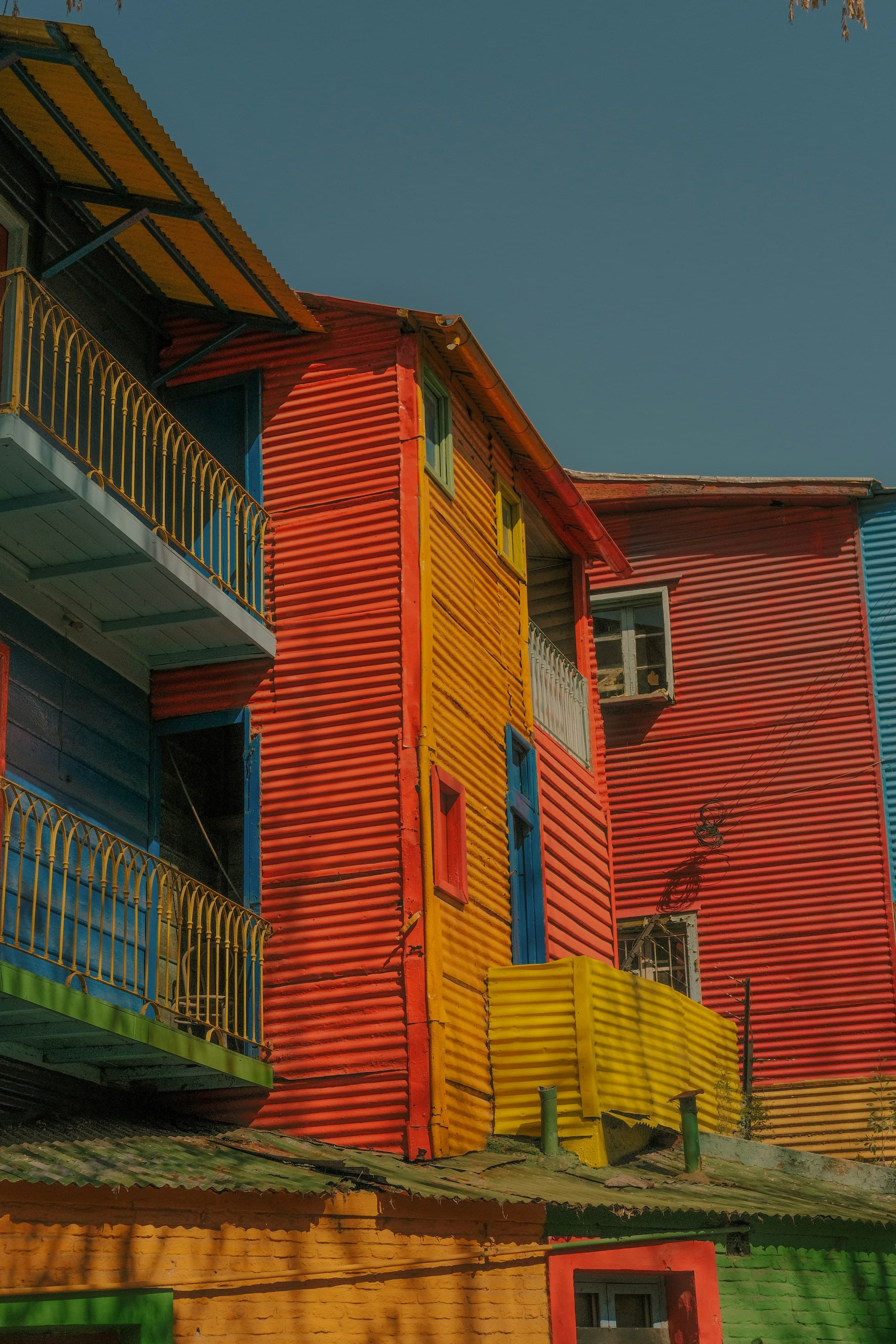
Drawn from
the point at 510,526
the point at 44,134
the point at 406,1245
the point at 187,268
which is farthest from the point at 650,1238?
the point at 44,134

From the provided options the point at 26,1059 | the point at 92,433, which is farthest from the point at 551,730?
the point at 26,1059

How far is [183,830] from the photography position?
1574cm

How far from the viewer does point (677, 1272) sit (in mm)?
12297

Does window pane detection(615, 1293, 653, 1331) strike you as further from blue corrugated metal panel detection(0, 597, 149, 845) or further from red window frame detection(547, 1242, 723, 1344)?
blue corrugated metal panel detection(0, 597, 149, 845)

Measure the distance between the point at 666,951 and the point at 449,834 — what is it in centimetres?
775

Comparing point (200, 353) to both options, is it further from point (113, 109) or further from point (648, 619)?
point (648, 619)

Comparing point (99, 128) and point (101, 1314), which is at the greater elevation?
point (99, 128)

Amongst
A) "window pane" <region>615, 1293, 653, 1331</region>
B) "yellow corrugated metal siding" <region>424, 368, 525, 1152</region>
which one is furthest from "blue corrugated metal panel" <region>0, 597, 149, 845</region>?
"window pane" <region>615, 1293, 653, 1331</region>

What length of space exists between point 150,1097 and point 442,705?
4.07 m

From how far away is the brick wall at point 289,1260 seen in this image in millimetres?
9211

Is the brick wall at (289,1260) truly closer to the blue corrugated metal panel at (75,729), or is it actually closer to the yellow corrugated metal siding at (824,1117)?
the blue corrugated metal panel at (75,729)

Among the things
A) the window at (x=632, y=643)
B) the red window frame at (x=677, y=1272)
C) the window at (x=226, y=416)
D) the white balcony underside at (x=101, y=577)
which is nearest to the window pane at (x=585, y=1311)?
the red window frame at (x=677, y=1272)

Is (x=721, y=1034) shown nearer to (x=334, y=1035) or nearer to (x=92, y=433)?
(x=334, y=1035)

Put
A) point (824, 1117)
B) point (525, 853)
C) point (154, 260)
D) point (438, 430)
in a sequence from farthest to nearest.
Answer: point (824, 1117) < point (525, 853) < point (438, 430) < point (154, 260)
